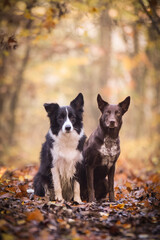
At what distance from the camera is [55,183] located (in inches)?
200

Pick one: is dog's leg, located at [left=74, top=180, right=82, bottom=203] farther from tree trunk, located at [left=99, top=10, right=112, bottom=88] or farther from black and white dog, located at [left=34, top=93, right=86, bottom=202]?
tree trunk, located at [left=99, top=10, right=112, bottom=88]

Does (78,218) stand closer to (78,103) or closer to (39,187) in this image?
(39,187)

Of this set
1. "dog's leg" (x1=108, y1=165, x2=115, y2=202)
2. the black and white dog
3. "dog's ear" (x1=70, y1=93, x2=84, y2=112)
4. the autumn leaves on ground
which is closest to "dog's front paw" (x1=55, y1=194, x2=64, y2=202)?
the black and white dog

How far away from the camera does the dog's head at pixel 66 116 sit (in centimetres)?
494

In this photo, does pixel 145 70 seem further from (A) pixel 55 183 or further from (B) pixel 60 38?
(A) pixel 55 183

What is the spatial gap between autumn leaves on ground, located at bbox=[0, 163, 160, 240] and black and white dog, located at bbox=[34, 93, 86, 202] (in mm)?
378

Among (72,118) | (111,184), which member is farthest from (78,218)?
(72,118)

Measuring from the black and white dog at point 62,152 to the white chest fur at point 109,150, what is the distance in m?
0.49

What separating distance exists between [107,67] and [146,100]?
335 cm

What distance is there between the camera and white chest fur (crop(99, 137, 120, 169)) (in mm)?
4902

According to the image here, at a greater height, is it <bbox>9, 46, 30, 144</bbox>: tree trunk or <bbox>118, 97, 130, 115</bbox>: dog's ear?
<bbox>9, 46, 30, 144</bbox>: tree trunk

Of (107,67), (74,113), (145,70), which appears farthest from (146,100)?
(74,113)

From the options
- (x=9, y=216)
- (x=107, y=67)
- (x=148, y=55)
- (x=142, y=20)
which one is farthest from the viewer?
(x=107, y=67)

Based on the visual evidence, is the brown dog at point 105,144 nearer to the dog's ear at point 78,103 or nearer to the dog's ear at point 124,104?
the dog's ear at point 124,104
